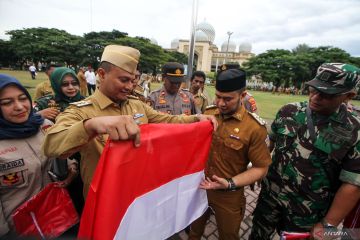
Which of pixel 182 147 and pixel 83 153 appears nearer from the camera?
Result: pixel 83 153

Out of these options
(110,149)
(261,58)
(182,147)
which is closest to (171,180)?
(182,147)

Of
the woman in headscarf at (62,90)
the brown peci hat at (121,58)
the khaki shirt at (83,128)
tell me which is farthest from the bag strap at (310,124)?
the woman in headscarf at (62,90)

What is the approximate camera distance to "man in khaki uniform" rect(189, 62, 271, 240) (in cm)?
219

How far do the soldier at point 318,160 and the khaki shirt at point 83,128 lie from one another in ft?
3.38

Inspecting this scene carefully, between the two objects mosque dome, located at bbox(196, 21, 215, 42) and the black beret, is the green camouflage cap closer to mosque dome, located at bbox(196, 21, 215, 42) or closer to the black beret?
the black beret

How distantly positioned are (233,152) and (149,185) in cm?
106

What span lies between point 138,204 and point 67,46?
1813 inches

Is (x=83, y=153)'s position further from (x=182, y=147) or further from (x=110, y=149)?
(x=182, y=147)

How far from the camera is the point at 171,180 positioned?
181 cm

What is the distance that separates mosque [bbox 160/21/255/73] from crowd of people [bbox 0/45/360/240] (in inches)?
2737

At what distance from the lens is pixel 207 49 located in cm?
7612

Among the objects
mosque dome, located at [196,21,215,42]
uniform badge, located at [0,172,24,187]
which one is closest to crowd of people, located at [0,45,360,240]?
uniform badge, located at [0,172,24,187]

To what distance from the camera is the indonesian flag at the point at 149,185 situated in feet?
4.28

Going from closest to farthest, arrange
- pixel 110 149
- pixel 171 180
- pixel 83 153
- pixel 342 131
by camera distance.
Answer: pixel 110 149
pixel 83 153
pixel 171 180
pixel 342 131
